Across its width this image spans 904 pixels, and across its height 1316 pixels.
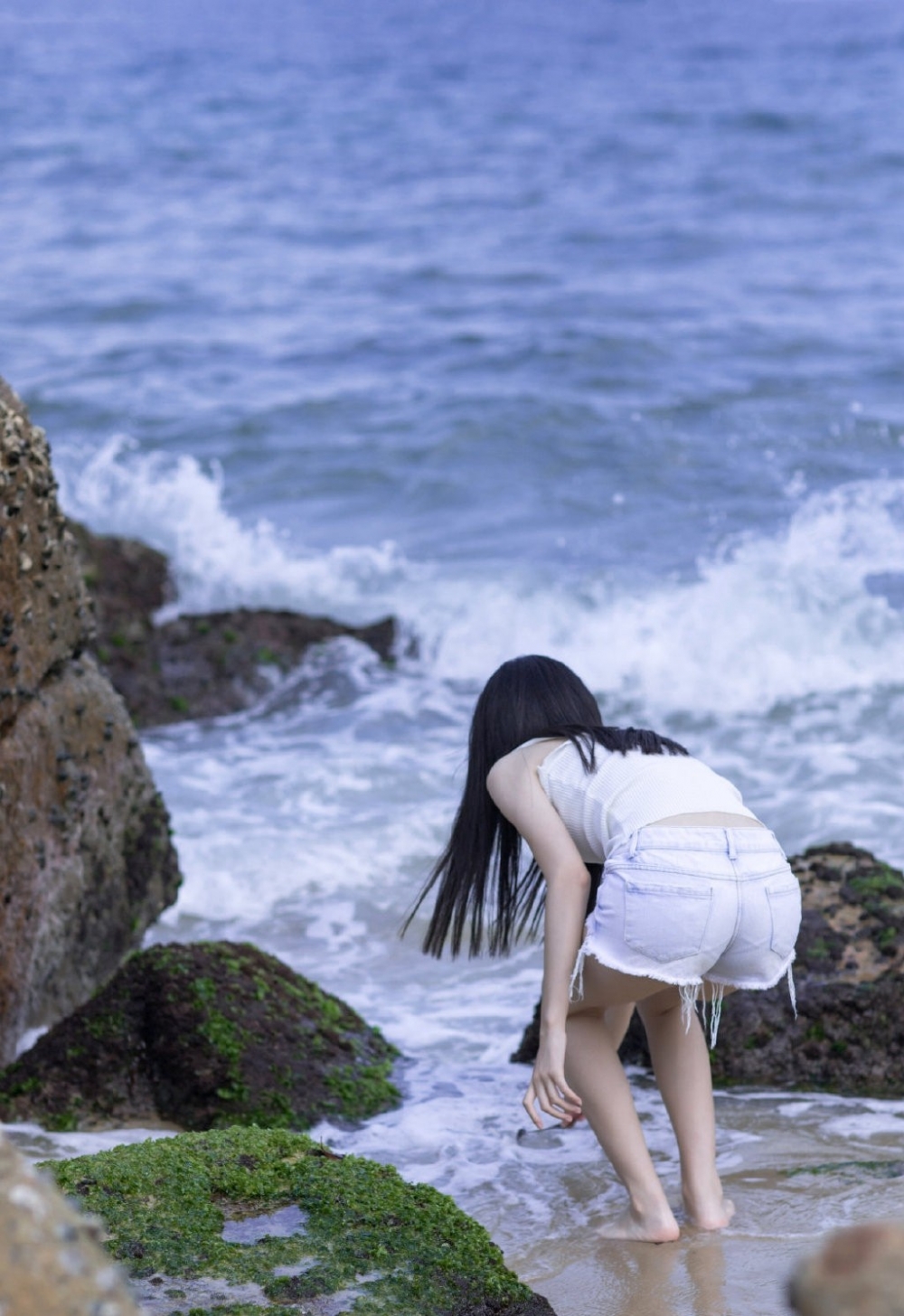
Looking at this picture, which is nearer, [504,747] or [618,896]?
[618,896]

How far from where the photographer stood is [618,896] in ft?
10.2

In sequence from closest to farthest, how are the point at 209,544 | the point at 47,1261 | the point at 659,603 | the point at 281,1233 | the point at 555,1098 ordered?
the point at 47,1261
the point at 281,1233
the point at 555,1098
the point at 659,603
the point at 209,544

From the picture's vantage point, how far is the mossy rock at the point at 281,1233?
Result: 99.0 inches

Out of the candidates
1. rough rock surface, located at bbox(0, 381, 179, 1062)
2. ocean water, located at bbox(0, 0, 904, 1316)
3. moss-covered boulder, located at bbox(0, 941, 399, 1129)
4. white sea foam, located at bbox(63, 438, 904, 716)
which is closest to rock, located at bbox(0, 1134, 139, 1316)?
ocean water, located at bbox(0, 0, 904, 1316)

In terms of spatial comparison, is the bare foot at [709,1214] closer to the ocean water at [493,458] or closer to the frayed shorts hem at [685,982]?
the ocean water at [493,458]

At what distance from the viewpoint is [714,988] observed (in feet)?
11.2

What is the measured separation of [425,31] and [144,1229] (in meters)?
39.3

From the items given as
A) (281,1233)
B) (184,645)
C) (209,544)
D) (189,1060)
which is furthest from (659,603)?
(281,1233)

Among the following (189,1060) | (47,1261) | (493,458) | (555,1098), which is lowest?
(189,1060)

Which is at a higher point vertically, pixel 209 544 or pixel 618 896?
pixel 618 896

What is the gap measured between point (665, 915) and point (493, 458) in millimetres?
10583

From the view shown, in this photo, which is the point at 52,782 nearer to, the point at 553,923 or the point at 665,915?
the point at 553,923

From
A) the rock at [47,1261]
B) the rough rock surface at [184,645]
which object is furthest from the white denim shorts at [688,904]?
the rough rock surface at [184,645]

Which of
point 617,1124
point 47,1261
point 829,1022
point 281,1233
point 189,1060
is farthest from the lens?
point 829,1022
